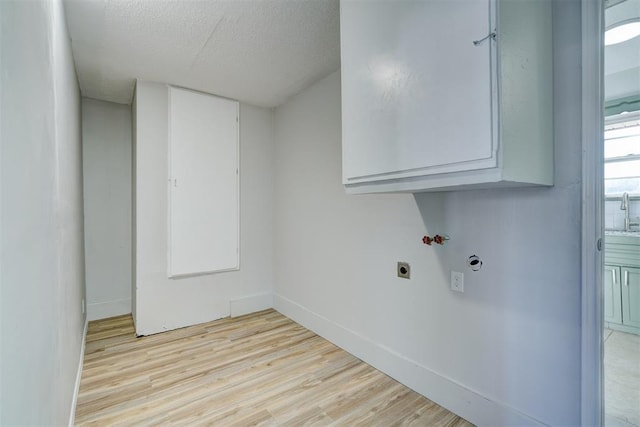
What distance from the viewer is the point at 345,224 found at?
264 centimetres

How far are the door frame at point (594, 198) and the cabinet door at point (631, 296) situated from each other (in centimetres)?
130

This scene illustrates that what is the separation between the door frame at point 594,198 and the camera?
1275 mm

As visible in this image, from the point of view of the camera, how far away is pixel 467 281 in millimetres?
1723

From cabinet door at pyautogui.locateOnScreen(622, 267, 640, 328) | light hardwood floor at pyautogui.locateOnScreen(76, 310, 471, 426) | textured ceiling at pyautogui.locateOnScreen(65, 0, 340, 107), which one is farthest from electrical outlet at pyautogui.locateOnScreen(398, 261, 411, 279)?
textured ceiling at pyautogui.locateOnScreen(65, 0, 340, 107)

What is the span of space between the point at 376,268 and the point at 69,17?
8.66 feet

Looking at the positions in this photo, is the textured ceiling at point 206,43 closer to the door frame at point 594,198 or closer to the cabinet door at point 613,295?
the door frame at point 594,198

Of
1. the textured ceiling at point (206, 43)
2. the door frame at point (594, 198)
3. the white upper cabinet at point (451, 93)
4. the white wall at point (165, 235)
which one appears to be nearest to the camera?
the white upper cabinet at point (451, 93)

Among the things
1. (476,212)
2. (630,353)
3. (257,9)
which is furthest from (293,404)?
(257,9)

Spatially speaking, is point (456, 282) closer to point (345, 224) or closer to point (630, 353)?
point (345, 224)

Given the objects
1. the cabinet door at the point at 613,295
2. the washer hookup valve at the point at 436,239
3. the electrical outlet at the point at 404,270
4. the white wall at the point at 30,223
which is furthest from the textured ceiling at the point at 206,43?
the cabinet door at the point at 613,295

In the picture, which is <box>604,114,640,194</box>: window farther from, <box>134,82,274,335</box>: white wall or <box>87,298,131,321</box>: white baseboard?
<box>87,298,131,321</box>: white baseboard

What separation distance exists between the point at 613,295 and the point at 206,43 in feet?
11.7

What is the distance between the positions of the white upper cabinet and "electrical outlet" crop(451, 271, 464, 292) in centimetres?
67

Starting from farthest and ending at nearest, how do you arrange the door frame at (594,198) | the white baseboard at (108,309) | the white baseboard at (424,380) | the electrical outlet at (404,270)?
the white baseboard at (108,309) → the electrical outlet at (404,270) → the white baseboard at (424,380) → the door frame at (594,198)
